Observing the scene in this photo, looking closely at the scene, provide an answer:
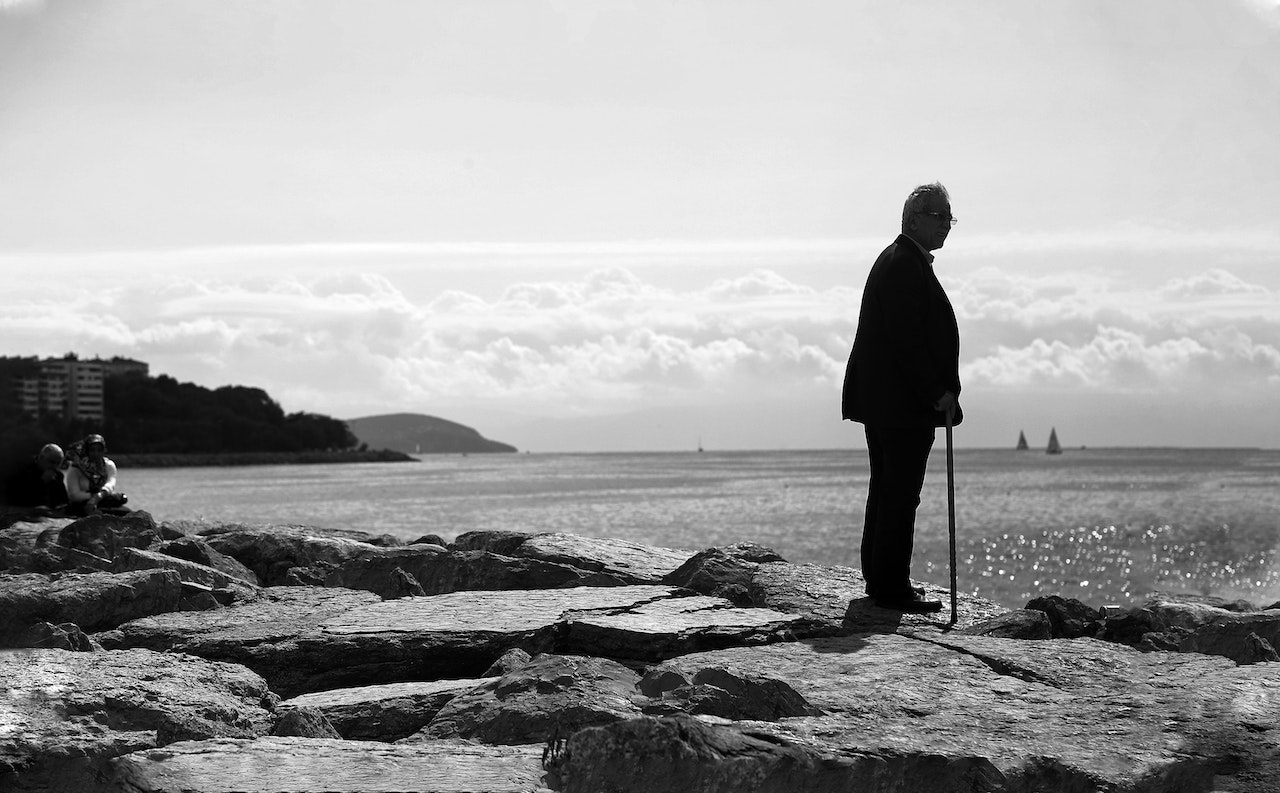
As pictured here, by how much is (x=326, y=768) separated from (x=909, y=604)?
10.8 feet

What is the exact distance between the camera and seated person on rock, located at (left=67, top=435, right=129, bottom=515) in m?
12.5

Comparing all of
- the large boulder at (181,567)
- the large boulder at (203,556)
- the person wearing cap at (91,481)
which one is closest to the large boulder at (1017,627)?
the large boulder at (181,567)

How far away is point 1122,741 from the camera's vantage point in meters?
3.61

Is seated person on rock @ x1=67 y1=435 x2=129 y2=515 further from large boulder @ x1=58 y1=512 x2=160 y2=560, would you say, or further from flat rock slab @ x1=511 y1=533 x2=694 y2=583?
flat rock slab @ x1=511 y1=533 x2=694 y2=583

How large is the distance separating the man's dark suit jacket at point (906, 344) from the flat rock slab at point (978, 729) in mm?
1327

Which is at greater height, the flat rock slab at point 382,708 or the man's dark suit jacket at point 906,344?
the man's dark suit jacket at point 906,344

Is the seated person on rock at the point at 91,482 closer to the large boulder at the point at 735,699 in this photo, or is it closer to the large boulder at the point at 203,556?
the large boulder at the point at 203,556

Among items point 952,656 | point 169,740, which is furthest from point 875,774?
point 169,740

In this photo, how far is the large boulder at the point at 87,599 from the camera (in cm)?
559

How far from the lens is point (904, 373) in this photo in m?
5.75

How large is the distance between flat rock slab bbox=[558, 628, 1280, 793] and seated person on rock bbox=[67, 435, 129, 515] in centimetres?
963

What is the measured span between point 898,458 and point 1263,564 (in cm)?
2191

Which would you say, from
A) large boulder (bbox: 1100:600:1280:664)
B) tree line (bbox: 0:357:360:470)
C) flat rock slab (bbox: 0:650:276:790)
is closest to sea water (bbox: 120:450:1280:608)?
large boulder (bbox: 1100:600:1280:664)

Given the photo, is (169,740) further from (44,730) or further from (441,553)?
(441,553)
